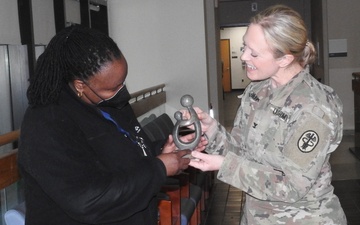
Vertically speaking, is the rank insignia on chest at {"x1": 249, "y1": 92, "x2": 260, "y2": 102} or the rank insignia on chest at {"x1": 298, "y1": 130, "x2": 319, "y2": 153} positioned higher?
the rank insignia on chest at {"x1": 249, "y1": 92, "x2": 260, "y2": 102}

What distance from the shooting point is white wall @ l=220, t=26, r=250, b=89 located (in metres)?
20.7

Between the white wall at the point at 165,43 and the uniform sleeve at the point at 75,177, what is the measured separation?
4897mm

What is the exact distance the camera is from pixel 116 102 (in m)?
1.61

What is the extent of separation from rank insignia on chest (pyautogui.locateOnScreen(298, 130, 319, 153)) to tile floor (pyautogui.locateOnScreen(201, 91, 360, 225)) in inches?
133

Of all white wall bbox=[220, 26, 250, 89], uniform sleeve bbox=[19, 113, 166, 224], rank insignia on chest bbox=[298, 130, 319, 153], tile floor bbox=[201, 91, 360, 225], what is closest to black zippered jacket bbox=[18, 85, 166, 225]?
uniform sleeve bbox=[19, 113, 166, 224]

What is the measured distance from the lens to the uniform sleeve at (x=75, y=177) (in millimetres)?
1386

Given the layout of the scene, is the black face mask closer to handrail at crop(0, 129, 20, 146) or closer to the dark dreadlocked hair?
the dark dreadlocked hair

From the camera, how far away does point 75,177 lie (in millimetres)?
1390

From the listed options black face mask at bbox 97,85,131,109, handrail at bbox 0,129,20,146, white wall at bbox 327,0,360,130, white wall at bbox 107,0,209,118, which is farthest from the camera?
white wall at bbox 327,0,360,130

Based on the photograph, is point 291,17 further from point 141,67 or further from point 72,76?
point 141,67

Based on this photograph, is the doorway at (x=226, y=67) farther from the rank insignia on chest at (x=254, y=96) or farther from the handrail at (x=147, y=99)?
the rank insignia on chest at (x=254, y=96)

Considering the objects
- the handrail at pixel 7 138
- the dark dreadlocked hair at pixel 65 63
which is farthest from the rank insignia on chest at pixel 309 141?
the handrail at pixel 7 138

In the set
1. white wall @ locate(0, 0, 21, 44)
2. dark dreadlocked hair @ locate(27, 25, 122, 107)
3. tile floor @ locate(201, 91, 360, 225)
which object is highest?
white wall @ locate(0, 0, 21, 44)

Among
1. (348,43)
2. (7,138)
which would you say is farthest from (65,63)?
(348,43)
